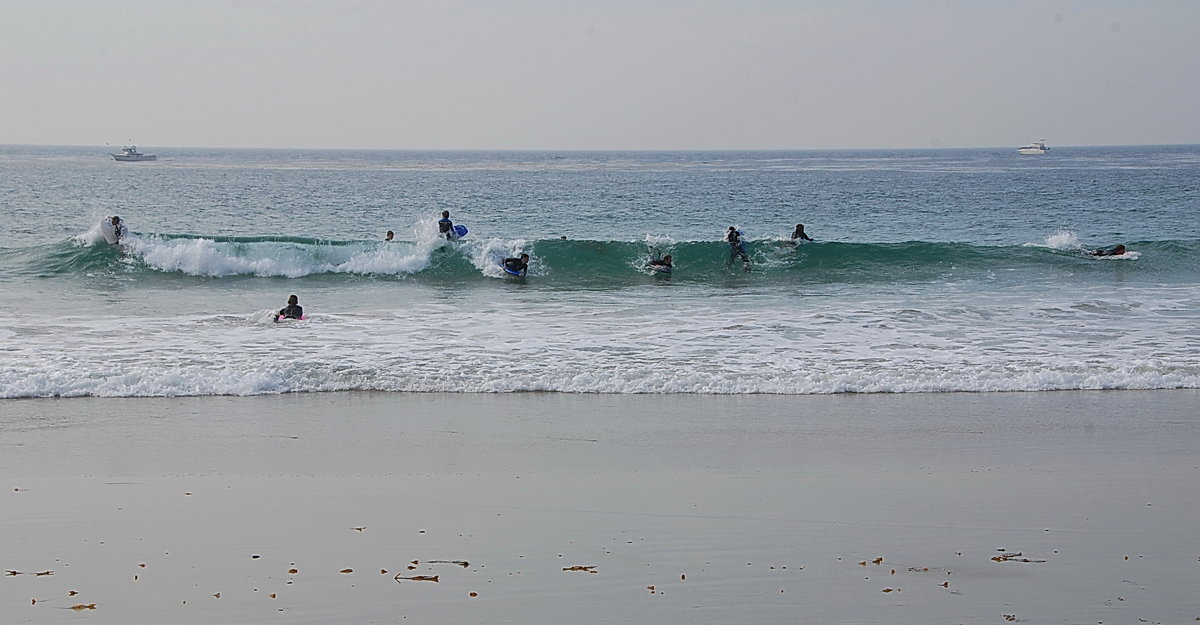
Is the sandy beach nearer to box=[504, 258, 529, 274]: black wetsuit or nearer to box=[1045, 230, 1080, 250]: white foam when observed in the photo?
box=[504, 258, 529, 274]: black wetsuit

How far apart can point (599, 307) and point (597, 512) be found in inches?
427

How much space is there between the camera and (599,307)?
17.7m

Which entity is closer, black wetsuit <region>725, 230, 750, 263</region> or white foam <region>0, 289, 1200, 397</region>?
white foam <region>0, 289, 1200, 397</region>

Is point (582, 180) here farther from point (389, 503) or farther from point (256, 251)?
point (389, 503)

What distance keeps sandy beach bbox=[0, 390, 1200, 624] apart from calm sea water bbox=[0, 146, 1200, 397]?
1176 millimetres

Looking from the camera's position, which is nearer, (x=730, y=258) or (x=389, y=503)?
(x=389, y=503)

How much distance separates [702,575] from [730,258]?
1885 centimetres

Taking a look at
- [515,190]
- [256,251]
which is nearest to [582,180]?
[515,190]

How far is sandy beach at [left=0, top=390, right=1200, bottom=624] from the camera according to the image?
5.52 metres

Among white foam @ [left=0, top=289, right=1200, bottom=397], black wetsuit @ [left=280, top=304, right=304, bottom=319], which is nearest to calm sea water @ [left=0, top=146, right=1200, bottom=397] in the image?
white foam @ [left=0, top=289, right=1200, bottom=397]

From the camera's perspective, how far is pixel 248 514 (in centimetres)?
687

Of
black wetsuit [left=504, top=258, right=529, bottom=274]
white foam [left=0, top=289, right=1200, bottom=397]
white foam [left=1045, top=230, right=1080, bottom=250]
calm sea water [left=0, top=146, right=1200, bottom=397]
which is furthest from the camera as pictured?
white foam [left=1045, top=230, right=1080, bottom=250]

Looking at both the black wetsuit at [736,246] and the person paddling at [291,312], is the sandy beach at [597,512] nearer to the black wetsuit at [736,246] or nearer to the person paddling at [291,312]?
the person paddling at [291,312]

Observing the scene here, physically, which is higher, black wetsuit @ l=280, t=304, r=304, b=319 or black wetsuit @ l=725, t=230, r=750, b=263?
black wetsuit @ l=725, t=230, r=750, b=263
